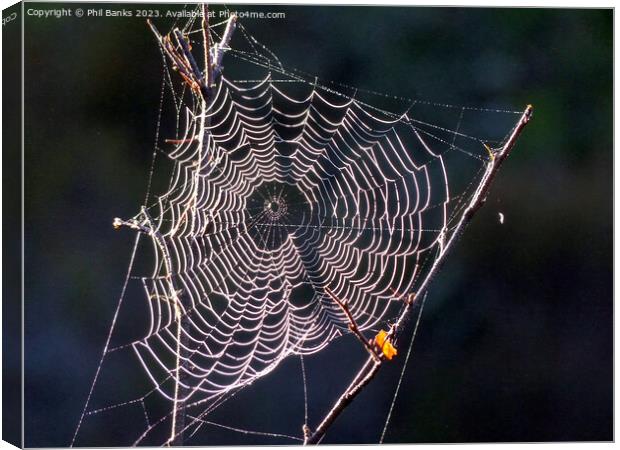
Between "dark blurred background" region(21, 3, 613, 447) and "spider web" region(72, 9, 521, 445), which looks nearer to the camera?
"dark blurred background" region(21, 3, 613, 447)

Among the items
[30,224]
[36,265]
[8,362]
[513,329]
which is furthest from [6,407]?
[513,329]

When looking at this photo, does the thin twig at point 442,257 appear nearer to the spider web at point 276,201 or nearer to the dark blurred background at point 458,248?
the dark blurred background at point 458,248

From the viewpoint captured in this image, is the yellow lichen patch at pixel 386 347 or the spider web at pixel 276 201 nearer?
the yellow lichen patch at pixel 386 347

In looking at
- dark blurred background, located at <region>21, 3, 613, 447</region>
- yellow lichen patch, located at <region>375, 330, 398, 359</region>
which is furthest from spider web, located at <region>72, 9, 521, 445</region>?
yellow lichen patch, located at <region>375, 330, 398, 359</region>

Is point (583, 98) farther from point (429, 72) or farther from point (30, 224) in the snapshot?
point (30, 224)

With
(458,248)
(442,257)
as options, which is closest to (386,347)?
(442,257)

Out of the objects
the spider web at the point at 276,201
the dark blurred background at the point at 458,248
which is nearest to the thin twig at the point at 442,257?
the dark blurred background at the point at 458,248

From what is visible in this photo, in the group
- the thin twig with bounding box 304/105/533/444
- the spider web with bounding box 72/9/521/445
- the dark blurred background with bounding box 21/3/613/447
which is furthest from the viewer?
the spider web with bounding box 72/9/521/445

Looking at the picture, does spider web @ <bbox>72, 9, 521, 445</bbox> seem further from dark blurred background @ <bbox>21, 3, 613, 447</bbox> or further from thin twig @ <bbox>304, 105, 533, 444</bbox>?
thin twig @ <bbox>304, 105, 533, 444</bbox>
